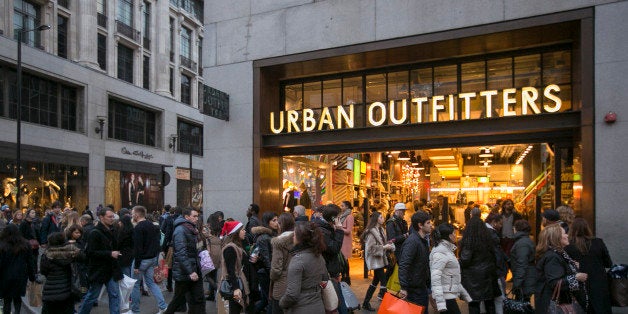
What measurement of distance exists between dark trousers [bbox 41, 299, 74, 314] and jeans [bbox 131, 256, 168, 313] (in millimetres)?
1690

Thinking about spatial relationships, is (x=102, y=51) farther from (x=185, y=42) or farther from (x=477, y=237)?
(x=477, y=237)

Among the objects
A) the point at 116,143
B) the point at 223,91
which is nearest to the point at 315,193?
the point at 223,91

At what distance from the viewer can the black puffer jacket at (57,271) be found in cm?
754

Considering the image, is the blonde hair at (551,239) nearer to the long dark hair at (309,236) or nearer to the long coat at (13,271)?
the long dark hair at (309,236)

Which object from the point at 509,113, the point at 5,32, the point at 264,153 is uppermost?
the point at 5,32

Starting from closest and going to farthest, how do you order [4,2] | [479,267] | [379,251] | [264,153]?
[479,267] → [379,251] → [264,153] → [4,2]

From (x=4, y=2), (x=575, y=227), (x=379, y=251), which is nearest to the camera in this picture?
(x=575, y=227)

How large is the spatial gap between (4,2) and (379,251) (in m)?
25.7

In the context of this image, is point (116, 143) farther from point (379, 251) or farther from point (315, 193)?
point (379, 251)

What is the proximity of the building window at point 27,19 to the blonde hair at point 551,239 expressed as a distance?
28772mm

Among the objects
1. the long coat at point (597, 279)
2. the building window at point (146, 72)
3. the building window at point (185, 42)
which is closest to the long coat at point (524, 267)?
the long coat at point (597, 279)

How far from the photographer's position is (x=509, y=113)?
12.3m

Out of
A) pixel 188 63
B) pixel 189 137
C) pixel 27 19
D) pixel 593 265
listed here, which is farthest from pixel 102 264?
pixel 188 63

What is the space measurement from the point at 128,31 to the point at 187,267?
33.1 meters
